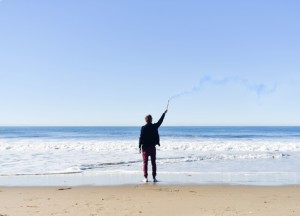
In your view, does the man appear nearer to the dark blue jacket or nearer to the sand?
the dark blue jacket

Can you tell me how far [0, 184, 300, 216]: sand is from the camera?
263 inches

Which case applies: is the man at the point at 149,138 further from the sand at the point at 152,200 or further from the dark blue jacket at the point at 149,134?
the sand at the point at 152,200

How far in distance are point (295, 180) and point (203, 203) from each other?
439 cm

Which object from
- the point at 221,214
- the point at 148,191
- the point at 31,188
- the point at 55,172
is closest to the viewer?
the point at 221,214

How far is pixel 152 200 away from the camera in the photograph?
7.74 metres

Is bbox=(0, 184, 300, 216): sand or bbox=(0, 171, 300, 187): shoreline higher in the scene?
bbox=(0, 184, 300, 216): sand

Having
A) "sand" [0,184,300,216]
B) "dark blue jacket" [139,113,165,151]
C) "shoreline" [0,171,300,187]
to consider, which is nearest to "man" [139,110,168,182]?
"dark blue jacket" [139,113,165,151]

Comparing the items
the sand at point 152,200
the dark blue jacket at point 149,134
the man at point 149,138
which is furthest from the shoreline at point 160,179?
the dark blue jacket at point 149,134

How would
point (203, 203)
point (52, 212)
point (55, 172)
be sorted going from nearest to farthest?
point (52, 212)
point (203, 203)
point (55, 172)

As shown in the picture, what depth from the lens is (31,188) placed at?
9492 millimetres

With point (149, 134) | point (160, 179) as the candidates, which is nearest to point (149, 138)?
point (149, 134)

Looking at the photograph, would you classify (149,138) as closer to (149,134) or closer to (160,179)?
(149,134)

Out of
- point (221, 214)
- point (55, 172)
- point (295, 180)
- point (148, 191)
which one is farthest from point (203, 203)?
point (55, 172)

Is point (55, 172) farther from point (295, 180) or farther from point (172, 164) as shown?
point (295, 180)
